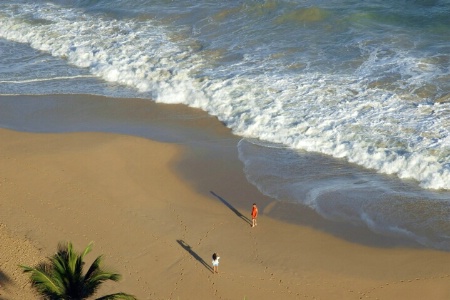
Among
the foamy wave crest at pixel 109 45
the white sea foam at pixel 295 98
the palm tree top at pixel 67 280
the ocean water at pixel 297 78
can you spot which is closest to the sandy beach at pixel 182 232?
the ocean water at pixel 297 78

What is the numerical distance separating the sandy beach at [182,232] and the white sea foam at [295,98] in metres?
2.99

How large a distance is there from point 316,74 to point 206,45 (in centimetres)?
749

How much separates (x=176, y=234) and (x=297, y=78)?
1210 centimetres

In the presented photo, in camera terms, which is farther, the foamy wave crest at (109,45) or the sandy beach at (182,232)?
the foamy wave crest at (109,45)

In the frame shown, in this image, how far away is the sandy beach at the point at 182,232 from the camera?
56.2 feet

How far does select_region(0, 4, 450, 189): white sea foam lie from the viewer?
22828 millimetres

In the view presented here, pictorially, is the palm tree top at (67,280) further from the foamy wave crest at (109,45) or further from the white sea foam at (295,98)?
the foamy wave crest at (109,45)

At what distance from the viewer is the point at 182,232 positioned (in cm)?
1939

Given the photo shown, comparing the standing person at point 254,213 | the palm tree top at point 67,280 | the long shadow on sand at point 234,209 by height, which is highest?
the palm tree top at point 67,280

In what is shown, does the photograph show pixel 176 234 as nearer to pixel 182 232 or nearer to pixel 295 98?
pixel 182 232

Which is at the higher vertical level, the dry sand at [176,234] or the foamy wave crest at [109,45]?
the foamy wave crest at [109,45]

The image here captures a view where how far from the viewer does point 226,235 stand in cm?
1922

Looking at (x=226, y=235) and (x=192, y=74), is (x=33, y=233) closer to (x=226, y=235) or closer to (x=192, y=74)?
(x=226, y=235)

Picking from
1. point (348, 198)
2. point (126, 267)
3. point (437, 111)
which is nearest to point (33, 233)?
point (126, 267)
